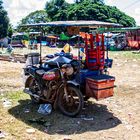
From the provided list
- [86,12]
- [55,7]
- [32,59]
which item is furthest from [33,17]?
[32,59]

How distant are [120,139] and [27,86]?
10.4 feet

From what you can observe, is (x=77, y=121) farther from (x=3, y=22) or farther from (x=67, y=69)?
(x=3, y=22)

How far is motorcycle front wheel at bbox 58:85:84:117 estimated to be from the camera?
23.5 ft

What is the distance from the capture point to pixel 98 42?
309 inches

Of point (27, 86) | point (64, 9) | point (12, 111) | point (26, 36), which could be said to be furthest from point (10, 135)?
point (64, 9)

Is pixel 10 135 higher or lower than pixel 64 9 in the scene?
lower

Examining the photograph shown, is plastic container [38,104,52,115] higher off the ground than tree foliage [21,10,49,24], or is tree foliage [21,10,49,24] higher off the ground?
tree foliage [21,10,49,24]

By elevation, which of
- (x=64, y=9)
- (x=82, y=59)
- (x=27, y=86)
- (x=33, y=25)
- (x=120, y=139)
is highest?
(x=64, y=9)

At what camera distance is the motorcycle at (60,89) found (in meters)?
7.20

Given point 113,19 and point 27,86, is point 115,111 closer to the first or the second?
point 27,86

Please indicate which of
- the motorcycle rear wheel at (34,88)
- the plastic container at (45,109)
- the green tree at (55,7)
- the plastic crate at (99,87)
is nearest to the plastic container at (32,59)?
the motorcycle rear wheel at (34,88)

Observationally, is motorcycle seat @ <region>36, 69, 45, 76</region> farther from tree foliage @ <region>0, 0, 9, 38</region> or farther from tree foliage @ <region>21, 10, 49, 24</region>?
tree foliage @ <region>21, 10, 49, 24</region>

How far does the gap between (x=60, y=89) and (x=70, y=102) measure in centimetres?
34

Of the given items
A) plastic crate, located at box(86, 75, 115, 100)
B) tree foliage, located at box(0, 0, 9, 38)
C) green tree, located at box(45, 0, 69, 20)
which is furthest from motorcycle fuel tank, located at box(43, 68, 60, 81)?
green tree, located at box(45, 0, 69, 20)
